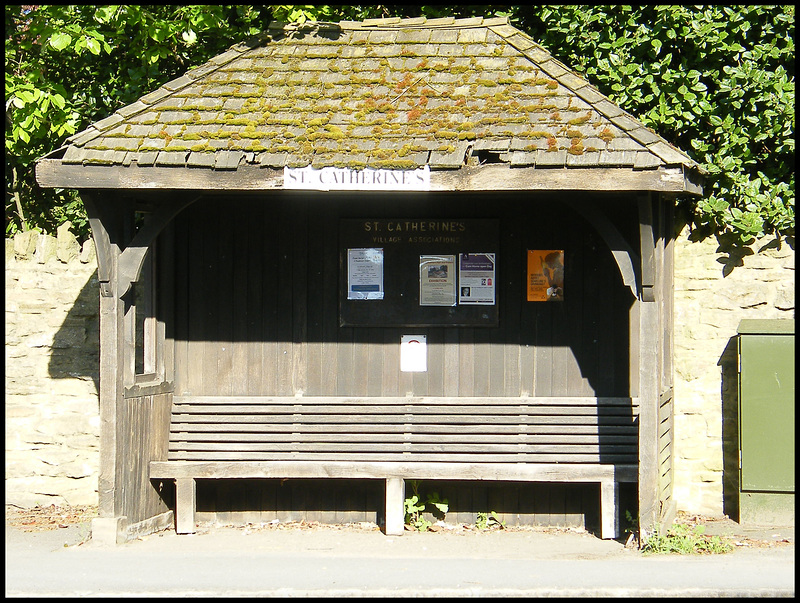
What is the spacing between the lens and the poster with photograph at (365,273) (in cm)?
818

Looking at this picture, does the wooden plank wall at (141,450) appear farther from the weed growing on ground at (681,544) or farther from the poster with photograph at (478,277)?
the weed growing on ground at (681,544)

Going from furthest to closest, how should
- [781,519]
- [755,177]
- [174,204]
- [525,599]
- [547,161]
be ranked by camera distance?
[755,177] → [781,519] → [174,204] → [547,161] → [525,599]

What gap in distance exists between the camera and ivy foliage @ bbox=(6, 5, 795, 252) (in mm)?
8336

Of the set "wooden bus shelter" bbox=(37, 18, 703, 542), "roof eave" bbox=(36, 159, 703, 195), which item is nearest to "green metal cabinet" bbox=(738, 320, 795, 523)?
"wooden bus shelter" bbox=(37, 18, 703, 542)

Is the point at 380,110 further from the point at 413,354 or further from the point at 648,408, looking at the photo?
the point at 648,408

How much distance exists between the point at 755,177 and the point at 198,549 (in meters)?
5.52

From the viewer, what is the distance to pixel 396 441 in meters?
8.02

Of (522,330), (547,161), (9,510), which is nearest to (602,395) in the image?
(522,330)

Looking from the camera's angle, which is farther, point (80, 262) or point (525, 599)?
point (80, 262)

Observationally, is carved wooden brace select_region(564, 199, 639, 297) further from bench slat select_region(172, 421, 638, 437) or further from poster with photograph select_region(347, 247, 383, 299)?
poster with photograph select_region(347, 247, 383, 299)

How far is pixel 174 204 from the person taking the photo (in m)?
7.34

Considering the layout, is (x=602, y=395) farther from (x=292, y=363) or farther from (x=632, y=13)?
(x=632, y=13)

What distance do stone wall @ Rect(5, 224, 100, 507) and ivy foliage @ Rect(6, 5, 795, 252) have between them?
3.63ft

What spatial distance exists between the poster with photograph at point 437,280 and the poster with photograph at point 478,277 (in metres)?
0.08
